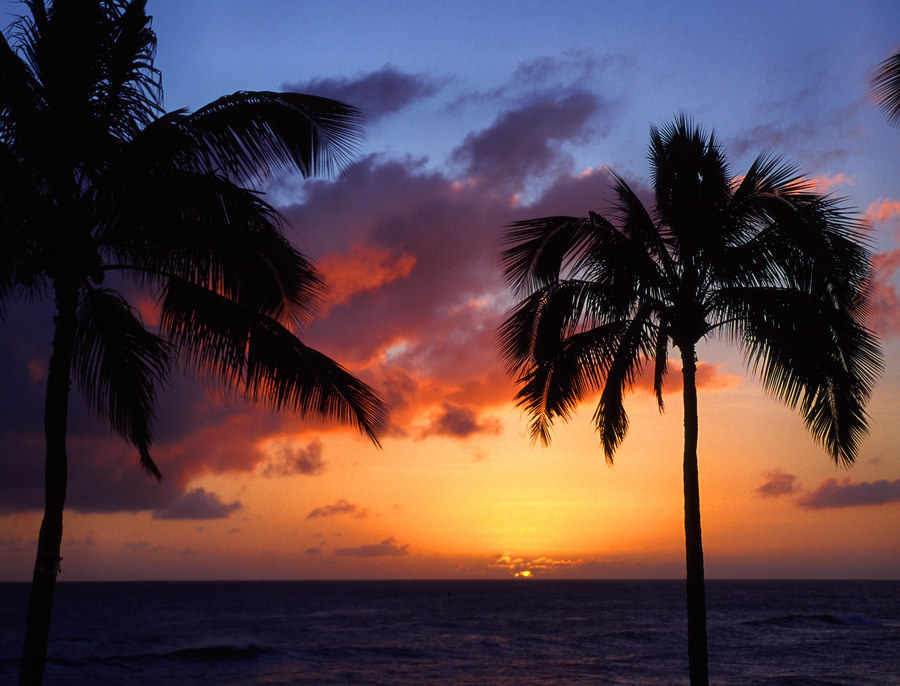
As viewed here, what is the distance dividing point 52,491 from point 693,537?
7.24m

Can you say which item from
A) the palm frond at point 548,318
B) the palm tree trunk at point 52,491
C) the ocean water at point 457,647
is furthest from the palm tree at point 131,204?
the ocean water at point 457,647

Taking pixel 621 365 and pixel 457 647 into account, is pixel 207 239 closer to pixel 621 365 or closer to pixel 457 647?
pixel 621 365

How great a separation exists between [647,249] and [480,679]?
26.6m

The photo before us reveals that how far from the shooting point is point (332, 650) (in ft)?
151

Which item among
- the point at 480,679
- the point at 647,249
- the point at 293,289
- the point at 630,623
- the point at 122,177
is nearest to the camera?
the point at 122,177

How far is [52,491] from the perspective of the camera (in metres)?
6.60

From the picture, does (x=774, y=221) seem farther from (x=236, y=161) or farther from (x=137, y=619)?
(x=137, y=619)

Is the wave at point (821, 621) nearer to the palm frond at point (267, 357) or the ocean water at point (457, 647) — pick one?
the ocean water at point (457, 647)

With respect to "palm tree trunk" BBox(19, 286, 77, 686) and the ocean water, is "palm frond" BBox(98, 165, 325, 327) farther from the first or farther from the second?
the ocean water

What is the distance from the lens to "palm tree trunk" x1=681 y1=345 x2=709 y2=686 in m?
9.48

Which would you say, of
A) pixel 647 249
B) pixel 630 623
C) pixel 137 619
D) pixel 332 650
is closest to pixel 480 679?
pixel 332 650

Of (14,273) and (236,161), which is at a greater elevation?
(236,161)

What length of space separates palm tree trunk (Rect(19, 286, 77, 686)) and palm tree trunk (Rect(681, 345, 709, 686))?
6633mm

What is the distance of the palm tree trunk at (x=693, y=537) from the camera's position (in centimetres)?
948
